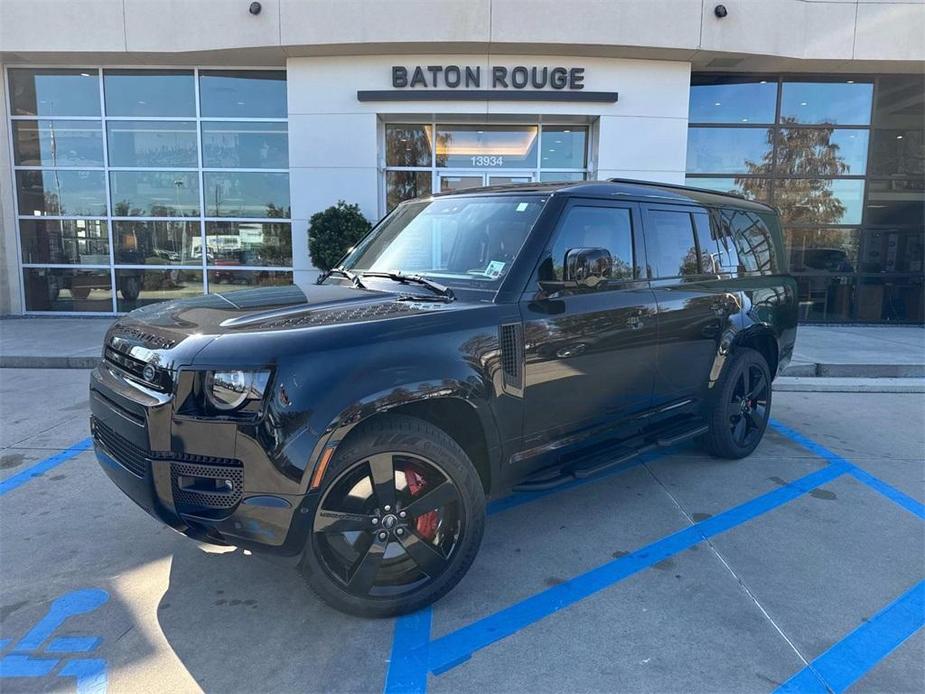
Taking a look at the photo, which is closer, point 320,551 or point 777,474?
point 320,551

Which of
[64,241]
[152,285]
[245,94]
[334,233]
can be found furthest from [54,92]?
[334,233]

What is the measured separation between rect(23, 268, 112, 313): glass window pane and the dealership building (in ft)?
0.13

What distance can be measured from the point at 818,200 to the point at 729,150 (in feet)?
6.86

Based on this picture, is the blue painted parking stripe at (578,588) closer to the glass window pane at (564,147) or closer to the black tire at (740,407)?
the black tire at (740,407)

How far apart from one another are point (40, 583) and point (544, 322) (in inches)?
115

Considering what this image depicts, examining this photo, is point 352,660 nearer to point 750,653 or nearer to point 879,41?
point 750,653

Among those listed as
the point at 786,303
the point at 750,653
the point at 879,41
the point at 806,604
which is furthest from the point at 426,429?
the point at 879,41

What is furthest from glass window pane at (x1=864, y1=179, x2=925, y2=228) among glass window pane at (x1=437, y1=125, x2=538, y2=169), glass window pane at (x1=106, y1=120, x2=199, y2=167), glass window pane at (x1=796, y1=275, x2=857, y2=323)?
glass window pane at (x1=106, y1=120, x2=199, y2=167)

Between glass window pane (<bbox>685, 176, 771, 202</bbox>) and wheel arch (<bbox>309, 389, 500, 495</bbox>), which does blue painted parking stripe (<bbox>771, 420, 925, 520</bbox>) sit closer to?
wheel arch (<bbox>309, 389, 500, 495</bbox>)

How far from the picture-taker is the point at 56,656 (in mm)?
2580

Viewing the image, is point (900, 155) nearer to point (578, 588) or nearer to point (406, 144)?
point (406, 144)

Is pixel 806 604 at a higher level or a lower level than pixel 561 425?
lower

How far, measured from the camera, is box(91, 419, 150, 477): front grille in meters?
2.63

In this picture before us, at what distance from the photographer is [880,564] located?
345 centimetres
